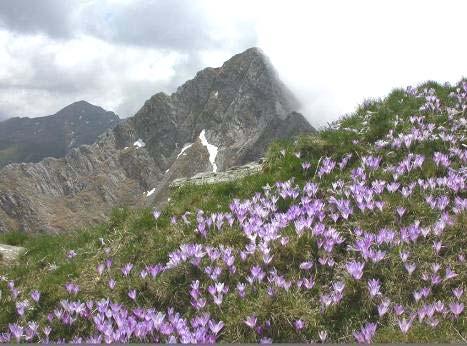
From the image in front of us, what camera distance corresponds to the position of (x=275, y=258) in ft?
22.5

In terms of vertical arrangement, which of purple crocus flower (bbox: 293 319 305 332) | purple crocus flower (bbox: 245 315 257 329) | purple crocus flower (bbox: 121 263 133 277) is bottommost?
purple crocus flower (bbox: 293 319 305 332)

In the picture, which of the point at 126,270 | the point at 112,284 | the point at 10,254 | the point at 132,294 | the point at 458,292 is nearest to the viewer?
the point at 458,292

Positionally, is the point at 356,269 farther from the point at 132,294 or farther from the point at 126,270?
the point at 126,270

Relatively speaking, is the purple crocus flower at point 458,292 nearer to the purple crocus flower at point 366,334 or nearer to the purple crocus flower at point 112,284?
the purple crocus flower at point 366,334

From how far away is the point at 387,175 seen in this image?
906 centimetres

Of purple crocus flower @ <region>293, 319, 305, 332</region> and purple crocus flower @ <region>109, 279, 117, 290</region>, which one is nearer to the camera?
Result: purple crocus flower @ <region>293, 319, 305, 332</region>

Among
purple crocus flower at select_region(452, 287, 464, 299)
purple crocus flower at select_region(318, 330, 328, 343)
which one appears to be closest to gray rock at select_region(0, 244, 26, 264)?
purple crocus flower at select_region(318, 330, 328, 343)

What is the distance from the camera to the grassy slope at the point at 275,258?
5559 mm

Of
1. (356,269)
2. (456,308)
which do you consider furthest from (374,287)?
(456,308)

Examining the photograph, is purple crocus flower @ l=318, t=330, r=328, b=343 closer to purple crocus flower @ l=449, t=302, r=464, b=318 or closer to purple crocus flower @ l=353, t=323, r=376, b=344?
purple crocus flower @ l=353, t=323, r=376, b=344

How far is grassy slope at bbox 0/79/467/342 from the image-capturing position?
556 centimetres

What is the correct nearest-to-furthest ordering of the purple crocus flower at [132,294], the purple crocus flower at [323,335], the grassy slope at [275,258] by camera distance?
the purple crocus flower at [323,335] < the grassy slope at [275,258] < the purple crocus flower at [132,294]

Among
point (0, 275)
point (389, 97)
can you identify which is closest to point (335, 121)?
→ point (389, 97)

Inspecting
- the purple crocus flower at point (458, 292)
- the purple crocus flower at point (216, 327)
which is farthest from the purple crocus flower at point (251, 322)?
the purple crocus flower at point (458, 292)
